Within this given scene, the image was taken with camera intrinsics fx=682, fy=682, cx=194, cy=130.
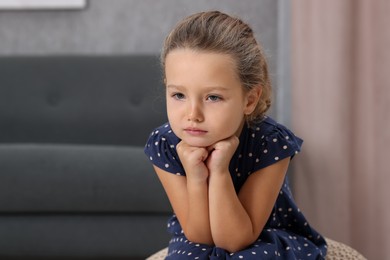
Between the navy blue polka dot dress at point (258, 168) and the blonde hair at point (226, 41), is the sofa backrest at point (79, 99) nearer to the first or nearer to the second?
the navy blue polka dot dress at point (258, 168)

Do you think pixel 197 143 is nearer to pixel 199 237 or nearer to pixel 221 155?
pixel 221 155

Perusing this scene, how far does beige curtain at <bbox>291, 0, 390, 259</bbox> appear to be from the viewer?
7.48ft

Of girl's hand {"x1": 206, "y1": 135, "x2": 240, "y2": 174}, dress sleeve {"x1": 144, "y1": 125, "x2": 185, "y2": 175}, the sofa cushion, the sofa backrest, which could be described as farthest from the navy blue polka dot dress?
the sofa backrest

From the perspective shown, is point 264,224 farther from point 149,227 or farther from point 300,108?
point 300,108

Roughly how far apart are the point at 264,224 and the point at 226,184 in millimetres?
140

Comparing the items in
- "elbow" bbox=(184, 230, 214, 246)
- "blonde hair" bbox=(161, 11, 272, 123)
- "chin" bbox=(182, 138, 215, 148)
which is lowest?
"elbow" bbox=(184, 230, 214, 246)

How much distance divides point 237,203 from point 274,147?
0.16 m

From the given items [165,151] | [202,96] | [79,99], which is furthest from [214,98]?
[79,99]

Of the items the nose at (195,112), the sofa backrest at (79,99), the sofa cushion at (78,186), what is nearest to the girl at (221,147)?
the nose at (195,112)

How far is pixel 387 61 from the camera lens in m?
2.15

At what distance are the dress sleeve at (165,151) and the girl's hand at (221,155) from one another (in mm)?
112

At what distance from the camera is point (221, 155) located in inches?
51.4

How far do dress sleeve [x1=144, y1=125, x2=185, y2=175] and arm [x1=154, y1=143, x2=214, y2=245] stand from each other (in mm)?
15

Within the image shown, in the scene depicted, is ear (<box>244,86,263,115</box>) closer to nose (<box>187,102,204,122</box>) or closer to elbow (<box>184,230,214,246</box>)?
nose (<box>187,102,204,122</box>)
